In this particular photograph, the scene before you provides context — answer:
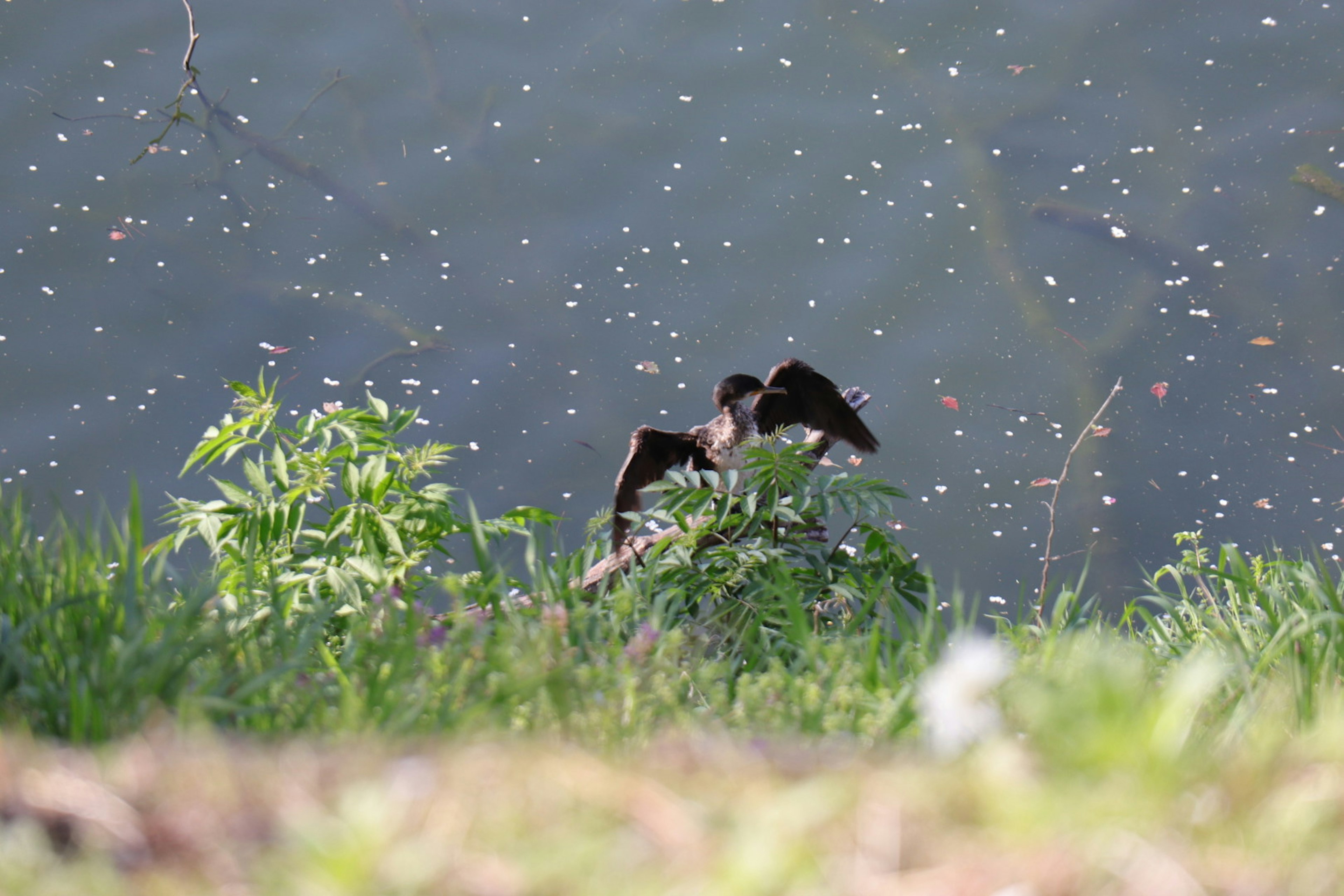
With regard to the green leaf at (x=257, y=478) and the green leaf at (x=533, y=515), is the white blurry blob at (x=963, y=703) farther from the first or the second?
the green leaf at (x=257, y=478)

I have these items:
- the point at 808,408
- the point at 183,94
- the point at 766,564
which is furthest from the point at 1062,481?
the point at 183,94

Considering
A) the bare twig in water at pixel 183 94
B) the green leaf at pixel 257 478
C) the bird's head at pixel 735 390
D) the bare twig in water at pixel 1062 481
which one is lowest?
the bare twig in water at pixel 1062 481

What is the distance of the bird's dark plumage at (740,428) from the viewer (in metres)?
2.93

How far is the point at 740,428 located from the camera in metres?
3.04

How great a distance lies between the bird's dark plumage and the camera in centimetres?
293

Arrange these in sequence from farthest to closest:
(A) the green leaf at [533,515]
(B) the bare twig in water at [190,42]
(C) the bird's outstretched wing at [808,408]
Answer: (B) the bare twig in water at [190,42] < (C) the bird's outstretched wing at [808,408] < (A) the green leaf at [533,515]

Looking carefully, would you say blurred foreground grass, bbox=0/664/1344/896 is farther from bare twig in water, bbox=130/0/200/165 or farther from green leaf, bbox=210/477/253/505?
bare twig in water, bbox=130/0/200/165

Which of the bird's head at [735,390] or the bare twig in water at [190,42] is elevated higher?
the bare twig in water at [190,42]

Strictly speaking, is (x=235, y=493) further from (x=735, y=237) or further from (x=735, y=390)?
(x=735, y=237)

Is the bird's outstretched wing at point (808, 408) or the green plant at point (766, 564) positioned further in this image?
the bird's outstretched wing at point (808, 408)

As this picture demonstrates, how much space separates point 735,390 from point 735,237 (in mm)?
2485

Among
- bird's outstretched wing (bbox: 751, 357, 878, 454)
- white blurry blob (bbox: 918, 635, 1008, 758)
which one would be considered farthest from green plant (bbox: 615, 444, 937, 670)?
white blurry blob (bbox: 918, 635, 1008, 758)

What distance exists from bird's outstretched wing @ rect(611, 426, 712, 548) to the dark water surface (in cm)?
133

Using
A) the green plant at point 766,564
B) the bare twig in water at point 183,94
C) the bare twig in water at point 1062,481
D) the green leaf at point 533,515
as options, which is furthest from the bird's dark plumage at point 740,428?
the bare twig in water at point 183,94
